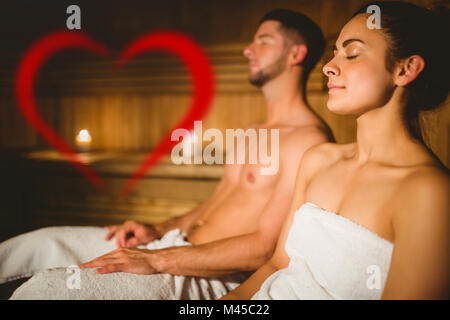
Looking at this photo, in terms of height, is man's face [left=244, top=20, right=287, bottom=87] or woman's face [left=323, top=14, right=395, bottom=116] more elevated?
man's face [left=244, top=20, right=287, bottom=87]

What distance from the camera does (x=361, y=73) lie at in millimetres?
1195

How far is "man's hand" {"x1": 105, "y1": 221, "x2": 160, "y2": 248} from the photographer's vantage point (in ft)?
6.36

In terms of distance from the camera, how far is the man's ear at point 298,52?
2094 mm

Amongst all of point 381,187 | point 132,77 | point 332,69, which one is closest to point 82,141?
point 132,77

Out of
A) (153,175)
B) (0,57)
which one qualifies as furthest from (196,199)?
(0,57)

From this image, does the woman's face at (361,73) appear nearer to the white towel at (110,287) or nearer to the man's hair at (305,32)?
the man's hair at (305,32)

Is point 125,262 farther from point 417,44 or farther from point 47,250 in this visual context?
point 417,44

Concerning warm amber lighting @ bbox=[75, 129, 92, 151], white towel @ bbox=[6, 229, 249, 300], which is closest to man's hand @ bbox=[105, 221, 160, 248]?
white towel @ bbox=[6, 229, 249, 300]

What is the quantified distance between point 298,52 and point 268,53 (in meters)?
0.18

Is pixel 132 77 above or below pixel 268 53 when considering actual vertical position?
above

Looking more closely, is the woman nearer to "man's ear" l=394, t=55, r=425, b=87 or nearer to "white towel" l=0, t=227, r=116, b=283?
"man's ear" l=394, t=55, r=425, b=87

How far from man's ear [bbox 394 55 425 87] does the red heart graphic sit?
246cm
